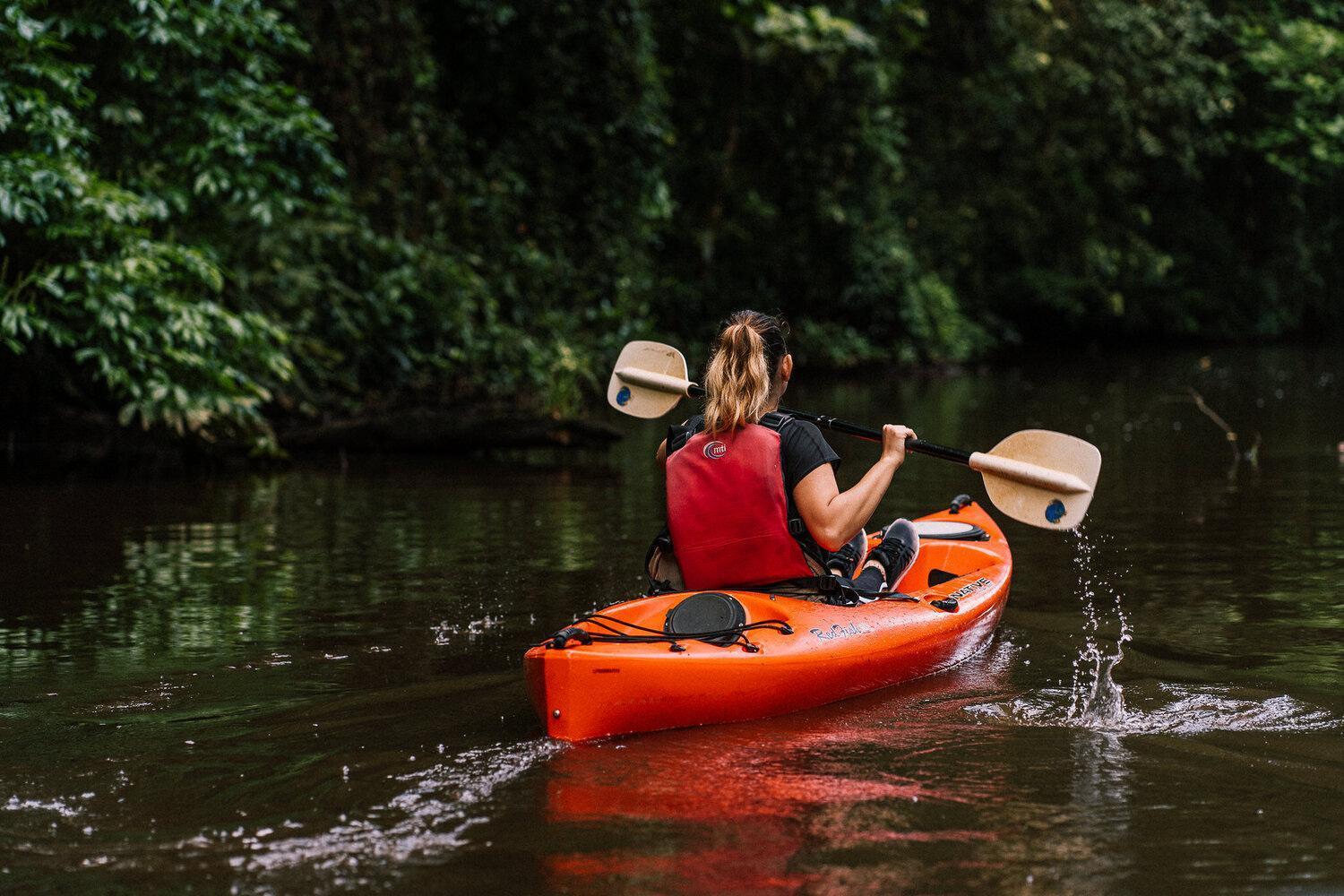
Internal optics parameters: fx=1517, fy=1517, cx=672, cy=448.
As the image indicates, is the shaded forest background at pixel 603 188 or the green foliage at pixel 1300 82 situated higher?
the green foliage at pixel 1300 82

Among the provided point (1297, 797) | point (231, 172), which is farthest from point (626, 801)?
point (231, 172)

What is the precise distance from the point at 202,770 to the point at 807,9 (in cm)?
1752

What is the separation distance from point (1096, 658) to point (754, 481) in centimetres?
152

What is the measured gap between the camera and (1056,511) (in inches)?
200

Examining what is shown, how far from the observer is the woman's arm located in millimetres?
4445

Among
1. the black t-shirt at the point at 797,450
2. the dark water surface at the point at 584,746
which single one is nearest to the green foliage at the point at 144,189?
the dark water surface at the point at 584,746

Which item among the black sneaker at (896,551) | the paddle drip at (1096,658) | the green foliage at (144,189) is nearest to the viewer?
the paddle drip at (1096,658)

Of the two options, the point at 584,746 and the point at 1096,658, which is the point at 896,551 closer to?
the point at 1096,658

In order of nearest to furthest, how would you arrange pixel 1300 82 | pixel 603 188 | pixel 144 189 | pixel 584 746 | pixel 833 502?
pixel 584 746, pixel 833 502, pixel 144 189, pixel 603 188, pixel 1300 82

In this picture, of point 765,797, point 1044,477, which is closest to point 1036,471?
point 1044,477

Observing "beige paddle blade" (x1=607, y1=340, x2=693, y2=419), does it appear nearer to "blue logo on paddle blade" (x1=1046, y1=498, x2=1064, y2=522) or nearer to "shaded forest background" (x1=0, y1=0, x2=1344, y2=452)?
"blue logo on paddle blade" (x1=1046, y1=498, x2=1064, y2=522)

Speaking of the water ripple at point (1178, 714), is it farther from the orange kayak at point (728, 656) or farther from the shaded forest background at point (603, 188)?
the shaded forest background at point (603, 188)

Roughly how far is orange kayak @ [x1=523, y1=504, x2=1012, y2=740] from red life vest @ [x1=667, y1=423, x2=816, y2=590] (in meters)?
0.10

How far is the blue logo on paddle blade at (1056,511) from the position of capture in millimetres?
5074
